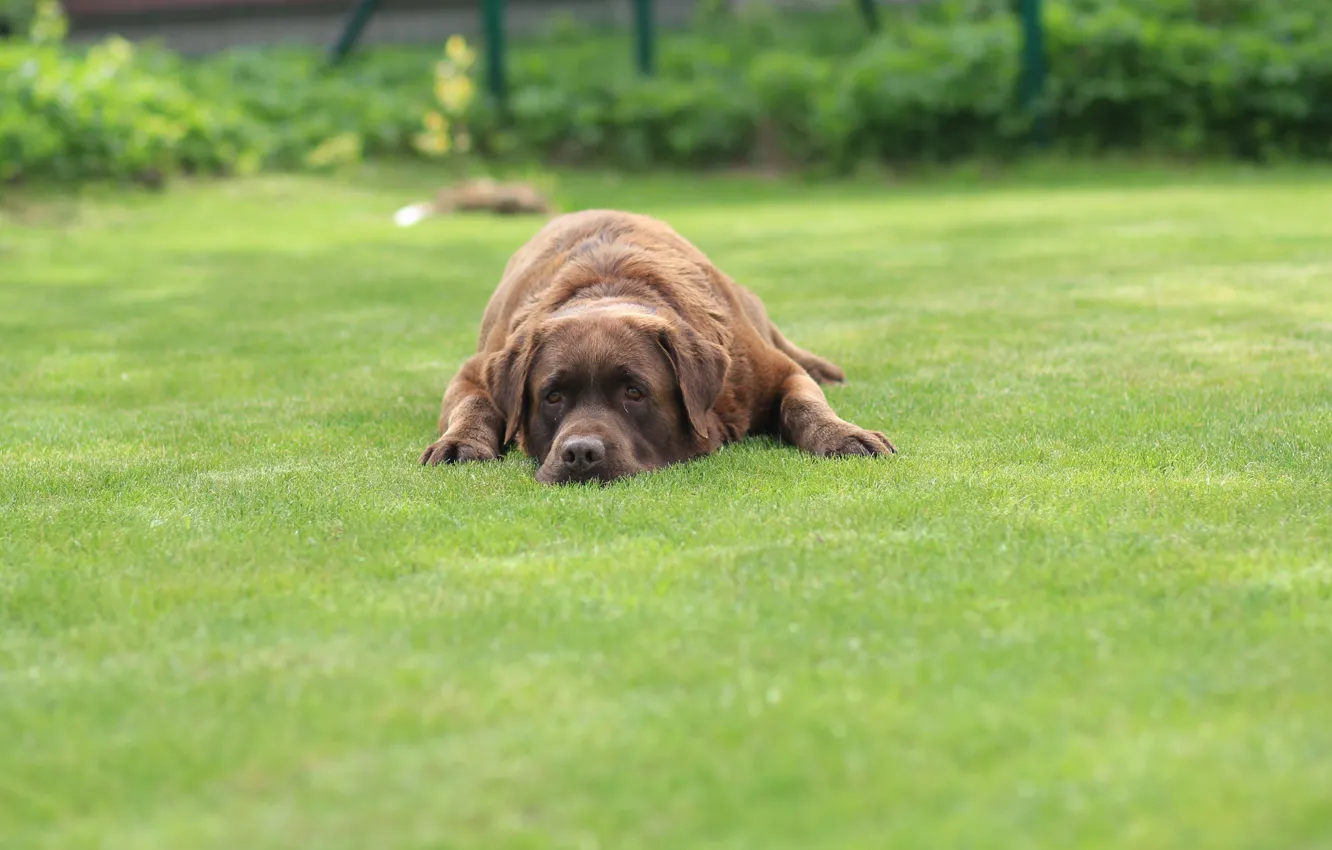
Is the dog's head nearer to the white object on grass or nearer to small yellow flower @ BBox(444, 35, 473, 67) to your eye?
the white object on grass

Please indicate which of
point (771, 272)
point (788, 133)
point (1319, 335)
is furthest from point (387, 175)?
point (1319, 335)

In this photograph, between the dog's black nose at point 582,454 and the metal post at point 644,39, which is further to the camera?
the metal post at point 644,39

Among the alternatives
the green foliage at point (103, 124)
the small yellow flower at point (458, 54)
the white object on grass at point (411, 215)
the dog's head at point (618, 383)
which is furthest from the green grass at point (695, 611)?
the small yellow flower at point (458, 54)

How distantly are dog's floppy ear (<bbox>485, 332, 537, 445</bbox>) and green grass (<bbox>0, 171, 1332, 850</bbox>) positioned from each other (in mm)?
381

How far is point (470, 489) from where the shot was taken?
5250 millimetres

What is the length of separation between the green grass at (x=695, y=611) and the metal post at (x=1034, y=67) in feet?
34.1

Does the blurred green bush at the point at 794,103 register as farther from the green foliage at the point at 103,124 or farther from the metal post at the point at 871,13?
the metal post at the point at 871,13

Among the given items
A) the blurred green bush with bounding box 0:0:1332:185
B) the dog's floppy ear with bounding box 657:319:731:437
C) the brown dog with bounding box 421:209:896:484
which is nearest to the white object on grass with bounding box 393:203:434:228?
the blurred green bush with bounding box 0:0:1332:185

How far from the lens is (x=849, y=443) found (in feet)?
18.6

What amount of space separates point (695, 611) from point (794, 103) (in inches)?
643

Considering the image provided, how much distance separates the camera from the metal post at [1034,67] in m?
18.0

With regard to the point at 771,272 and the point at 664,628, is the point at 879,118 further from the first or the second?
the point at 664,628

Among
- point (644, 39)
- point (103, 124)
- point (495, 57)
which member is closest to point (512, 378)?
point (103, 124)

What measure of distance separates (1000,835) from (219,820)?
131cm
